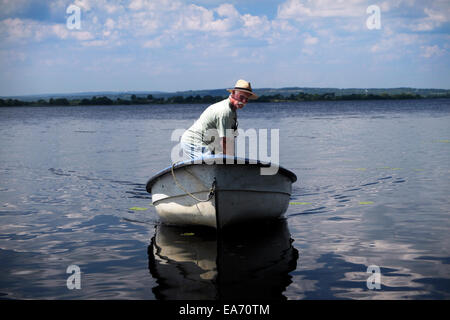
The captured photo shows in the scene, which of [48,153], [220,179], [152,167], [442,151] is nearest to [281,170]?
[220,179]

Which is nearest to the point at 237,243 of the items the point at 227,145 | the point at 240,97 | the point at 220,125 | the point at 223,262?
the point at 223,262

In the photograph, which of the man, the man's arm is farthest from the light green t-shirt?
the man's arm

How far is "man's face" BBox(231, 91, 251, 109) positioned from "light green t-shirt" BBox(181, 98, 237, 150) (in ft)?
0.44

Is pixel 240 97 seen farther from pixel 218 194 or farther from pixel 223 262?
pixel 223 262

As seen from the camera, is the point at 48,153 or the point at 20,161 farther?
the point at 48,153

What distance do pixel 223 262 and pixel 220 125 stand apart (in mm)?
2497

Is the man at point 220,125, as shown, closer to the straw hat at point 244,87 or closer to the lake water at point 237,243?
the straw hat at point 244,87

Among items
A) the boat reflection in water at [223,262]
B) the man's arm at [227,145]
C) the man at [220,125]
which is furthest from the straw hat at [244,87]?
the boat reflection in water at [223,262]

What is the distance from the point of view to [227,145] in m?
9.61

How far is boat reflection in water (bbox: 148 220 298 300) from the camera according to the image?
7.18 metres

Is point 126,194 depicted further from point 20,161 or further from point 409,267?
point 20,161

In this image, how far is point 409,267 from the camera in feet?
26.3

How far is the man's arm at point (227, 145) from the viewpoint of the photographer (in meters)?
9.56

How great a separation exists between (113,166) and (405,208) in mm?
12913
